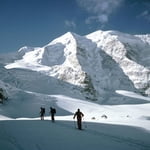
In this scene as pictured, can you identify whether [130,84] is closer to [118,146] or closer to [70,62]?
[70,62]

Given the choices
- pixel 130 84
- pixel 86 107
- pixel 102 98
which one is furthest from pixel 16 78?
pixel 130 84

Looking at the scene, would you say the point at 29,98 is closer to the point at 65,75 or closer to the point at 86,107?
the point at 86,107

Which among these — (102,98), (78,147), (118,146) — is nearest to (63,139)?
(78,147)

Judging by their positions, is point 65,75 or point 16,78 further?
point 65,75

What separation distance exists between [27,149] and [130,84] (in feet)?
633

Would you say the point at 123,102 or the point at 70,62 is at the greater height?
the point at 70,62

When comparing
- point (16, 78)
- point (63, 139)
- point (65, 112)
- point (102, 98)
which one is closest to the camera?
point (63, 139)

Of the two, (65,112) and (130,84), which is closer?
(65,112)

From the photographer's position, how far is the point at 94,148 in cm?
1217

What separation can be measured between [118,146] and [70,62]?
18681 cm

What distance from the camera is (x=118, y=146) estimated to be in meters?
12.8

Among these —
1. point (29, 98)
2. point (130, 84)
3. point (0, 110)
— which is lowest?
point (0, 110)

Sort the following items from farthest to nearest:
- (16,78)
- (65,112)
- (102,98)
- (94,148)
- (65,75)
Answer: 1. (65,75)
2. (102,98)
3. (16,78)
4. (65,112)
5. (94,148)

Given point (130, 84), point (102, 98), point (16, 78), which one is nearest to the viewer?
point (16, 78)
